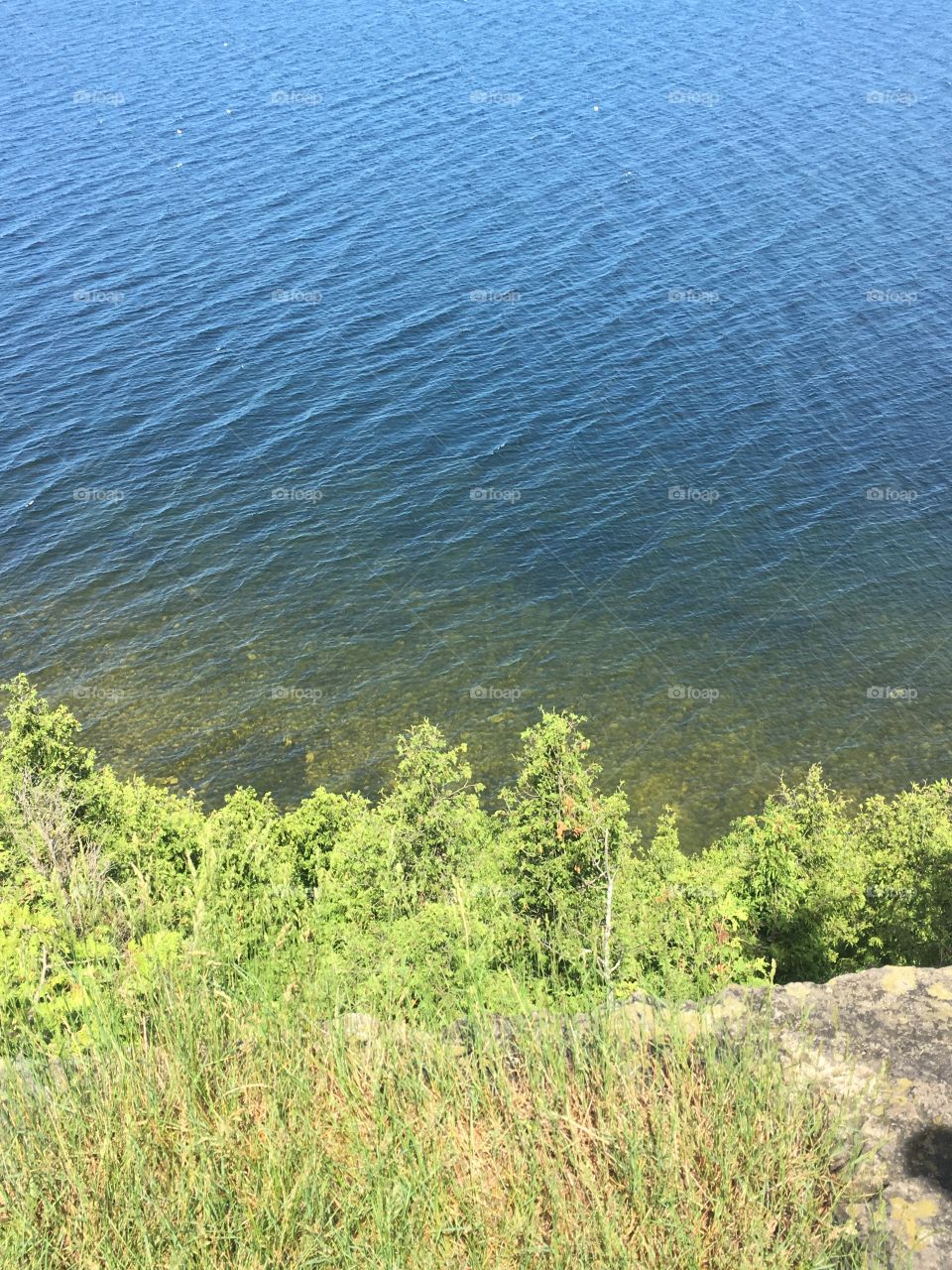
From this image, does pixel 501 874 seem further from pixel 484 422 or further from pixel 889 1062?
pixel 484 422

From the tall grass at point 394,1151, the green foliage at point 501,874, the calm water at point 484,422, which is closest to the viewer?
the tall grass at point 394,1151

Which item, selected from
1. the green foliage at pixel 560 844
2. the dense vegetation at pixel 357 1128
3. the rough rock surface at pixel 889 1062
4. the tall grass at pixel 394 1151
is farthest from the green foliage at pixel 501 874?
the tall grass at pixel 394 1151

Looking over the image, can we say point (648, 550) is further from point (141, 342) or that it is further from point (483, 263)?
point (141, 342)

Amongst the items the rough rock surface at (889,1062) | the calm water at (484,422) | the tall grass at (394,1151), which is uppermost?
the tall grass at (394,1151)

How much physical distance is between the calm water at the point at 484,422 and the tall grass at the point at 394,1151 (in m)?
28.8

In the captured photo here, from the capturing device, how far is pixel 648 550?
48.9m

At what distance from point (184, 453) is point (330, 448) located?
23.5ft

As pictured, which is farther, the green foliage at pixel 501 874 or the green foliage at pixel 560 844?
the green foliage at pixel 560 844

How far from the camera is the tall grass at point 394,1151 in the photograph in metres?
7.85

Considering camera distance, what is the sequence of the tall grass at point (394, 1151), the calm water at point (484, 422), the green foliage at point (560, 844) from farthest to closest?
1. the calm water at point (484, 422)
2. the green foliage at point (560, 844)
3. the tall grass at point (394, 1151)

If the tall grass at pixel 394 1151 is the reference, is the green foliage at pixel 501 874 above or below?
below

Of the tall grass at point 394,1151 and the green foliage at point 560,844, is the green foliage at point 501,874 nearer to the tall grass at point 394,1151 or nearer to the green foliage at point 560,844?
the green foliage at point 560,844

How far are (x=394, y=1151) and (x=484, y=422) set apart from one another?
49.7 m

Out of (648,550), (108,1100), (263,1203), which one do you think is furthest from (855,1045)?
(648,550)
